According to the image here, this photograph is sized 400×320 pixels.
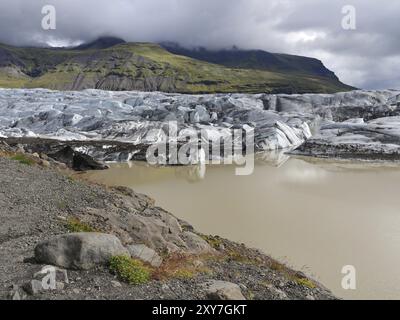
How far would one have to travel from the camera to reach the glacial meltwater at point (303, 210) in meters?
14.4

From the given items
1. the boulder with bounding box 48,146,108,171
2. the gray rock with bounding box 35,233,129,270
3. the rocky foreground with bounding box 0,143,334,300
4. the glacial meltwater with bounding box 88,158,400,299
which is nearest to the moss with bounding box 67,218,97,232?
the rocky foreground with bounding box 0,143,334,300

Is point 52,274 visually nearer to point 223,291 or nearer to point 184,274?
point 184,274

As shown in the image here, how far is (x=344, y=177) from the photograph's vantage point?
34219 mm

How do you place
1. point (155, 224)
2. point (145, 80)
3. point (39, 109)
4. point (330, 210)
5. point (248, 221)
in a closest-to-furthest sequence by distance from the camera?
1. point (155, 224)
2. point (248, 221)
3. point (330, 210)
4. point (39, 109)
5. point (145, 80)

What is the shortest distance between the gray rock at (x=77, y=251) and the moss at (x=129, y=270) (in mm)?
192

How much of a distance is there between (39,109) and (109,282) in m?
67.4

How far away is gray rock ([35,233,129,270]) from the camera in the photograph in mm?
8484

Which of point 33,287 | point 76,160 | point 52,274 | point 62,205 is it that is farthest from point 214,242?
point 76,160

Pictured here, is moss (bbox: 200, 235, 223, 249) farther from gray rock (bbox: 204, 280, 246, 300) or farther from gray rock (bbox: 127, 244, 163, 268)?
gray rock (bbox: 204, 280, 246, 300)

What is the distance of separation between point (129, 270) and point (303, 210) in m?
14.9

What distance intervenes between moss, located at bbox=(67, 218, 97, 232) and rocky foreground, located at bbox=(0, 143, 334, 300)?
3 centimetres

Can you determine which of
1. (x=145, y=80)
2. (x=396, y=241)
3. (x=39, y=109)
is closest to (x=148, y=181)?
(x=396, y=241)

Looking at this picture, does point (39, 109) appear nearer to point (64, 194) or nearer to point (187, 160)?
point (187, 160)
